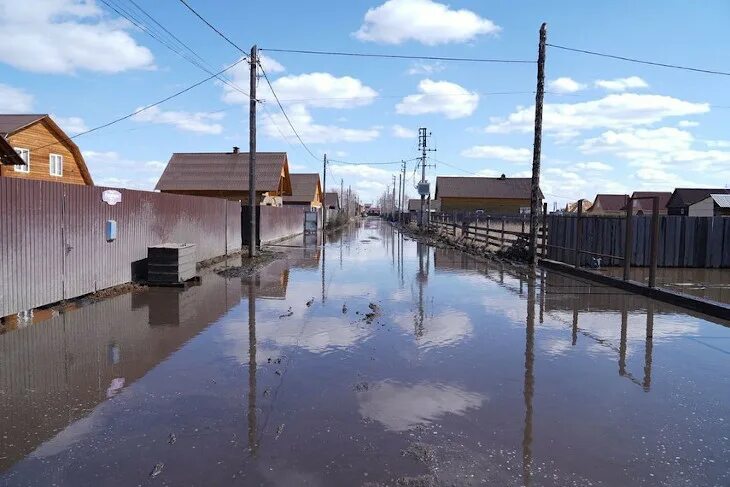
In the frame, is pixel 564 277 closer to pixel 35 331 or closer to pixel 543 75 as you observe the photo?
pixel 543 75

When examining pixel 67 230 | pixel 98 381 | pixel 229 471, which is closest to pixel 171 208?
pixel 67 230

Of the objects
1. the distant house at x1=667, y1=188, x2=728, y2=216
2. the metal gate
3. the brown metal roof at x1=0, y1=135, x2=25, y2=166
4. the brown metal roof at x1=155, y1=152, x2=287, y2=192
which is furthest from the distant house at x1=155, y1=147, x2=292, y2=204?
the distant house at x1=667, y1=188, x2=728, y2=216

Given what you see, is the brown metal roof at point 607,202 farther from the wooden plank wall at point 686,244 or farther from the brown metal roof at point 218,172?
the wooden plank wall at point 686,244

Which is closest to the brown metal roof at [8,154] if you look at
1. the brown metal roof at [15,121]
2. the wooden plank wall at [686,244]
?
the brown metal roof at [15,121]

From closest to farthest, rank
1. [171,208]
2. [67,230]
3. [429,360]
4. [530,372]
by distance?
[530,372], [429,360], [67,230], [171,208]

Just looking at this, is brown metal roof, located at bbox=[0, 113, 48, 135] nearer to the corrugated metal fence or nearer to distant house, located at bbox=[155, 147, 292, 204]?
distant house, located at bbox=[155, 147, 292, 204]

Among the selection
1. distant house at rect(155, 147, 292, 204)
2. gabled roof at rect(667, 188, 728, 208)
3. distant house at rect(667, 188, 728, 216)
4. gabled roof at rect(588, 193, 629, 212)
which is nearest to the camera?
distant house at rect(155, 147, 292, 204)

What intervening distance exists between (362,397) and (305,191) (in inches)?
2626

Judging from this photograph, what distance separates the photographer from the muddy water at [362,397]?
3891 mm

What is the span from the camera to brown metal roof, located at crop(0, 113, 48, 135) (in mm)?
26969

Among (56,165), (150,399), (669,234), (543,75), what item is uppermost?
(543,75)

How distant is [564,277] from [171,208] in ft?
36.9

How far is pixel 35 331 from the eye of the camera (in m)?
7.66

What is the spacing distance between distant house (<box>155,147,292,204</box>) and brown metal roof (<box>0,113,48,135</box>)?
49.6 feet
